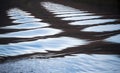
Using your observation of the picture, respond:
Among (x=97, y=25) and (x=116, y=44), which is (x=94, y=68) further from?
(x=97, y=25)

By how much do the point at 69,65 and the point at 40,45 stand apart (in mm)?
405

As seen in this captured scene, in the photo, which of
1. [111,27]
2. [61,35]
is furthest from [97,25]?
[61,35]

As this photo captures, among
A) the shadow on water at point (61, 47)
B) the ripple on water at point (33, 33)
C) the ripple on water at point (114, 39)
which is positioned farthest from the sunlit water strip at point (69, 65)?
the ripple on water at point (33, 33)

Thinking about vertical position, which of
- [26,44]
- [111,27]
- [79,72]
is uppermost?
[111,27]

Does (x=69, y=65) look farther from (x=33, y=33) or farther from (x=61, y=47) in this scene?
(x=33, y=33)

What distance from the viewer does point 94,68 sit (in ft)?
3.41

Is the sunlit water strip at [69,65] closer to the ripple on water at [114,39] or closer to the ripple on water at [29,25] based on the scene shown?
the ripple on water at [114,39]

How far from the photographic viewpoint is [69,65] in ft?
3.57

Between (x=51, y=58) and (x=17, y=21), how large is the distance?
1.18 metres

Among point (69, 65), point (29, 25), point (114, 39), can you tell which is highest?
point (29, 25)

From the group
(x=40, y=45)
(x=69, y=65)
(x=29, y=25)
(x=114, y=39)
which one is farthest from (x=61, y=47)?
(x=29, y=25)

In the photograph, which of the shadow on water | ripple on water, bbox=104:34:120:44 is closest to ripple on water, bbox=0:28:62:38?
the shadow on water

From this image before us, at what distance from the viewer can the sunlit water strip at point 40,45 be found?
4.35 ft

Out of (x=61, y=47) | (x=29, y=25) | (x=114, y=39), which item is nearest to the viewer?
(x=61, y=47)
